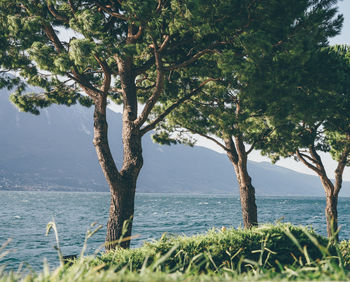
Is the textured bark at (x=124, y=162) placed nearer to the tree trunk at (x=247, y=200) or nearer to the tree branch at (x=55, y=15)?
the tree branch at (x=55, y=15)

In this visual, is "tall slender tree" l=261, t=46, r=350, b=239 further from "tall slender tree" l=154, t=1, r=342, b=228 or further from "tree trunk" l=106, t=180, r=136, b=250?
"tree trunk" l=106, t=180, r=136, b=250

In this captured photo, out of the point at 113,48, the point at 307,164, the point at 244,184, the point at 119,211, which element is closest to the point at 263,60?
the point at 113,48

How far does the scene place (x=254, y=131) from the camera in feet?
41.4

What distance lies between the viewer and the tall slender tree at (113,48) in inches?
272

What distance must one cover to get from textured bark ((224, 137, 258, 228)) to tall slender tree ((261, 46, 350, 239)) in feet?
3.61

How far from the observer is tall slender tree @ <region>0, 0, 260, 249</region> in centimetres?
692

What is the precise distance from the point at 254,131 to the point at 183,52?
4639mm

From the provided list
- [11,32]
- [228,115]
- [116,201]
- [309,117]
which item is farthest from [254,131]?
[11,32]

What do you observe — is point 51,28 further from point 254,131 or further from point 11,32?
point 254,131

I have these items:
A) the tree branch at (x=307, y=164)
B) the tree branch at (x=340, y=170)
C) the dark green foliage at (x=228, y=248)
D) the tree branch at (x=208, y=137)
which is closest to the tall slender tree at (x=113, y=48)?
the dark green foliage at (x=228, y=248)

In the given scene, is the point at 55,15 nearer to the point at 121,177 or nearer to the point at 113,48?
the point at 113,48

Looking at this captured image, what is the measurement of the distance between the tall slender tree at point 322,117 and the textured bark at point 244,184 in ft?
3.61

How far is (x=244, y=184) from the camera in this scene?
528 inches

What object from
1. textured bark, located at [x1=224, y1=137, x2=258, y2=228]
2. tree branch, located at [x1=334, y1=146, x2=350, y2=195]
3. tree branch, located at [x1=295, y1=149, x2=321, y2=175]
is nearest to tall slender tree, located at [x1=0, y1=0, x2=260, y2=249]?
textured bark, located at [x1=224, y1=137, x2=258, y2=228]
